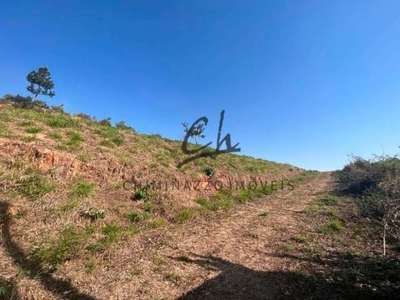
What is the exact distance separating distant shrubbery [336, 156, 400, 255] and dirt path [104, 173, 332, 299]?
9.43ft

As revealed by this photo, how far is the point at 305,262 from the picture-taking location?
662cm

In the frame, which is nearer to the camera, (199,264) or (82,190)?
(199,264)

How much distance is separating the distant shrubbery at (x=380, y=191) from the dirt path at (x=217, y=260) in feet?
9.43

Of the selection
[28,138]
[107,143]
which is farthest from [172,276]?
[107,143]

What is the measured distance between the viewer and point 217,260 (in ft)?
21.8

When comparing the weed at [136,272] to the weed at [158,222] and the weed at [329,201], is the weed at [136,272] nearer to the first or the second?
the weed at [158,222]

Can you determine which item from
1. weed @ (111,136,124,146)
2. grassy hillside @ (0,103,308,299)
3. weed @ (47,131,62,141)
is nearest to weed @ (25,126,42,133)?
grassy hillside @ (0,103,308,299)

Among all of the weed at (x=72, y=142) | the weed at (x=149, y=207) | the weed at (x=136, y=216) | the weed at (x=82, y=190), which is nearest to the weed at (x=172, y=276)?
the weed at (x=136, y=216)

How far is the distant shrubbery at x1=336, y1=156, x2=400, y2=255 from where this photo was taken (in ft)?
26.4

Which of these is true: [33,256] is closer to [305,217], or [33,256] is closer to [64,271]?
[64,271]

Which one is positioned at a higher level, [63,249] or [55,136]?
[55,136]

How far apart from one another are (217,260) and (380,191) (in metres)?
10.7

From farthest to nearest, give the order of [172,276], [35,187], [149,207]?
[149,207] < [35,187] < [172,276]

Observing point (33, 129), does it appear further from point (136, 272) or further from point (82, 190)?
point (136, 272)
